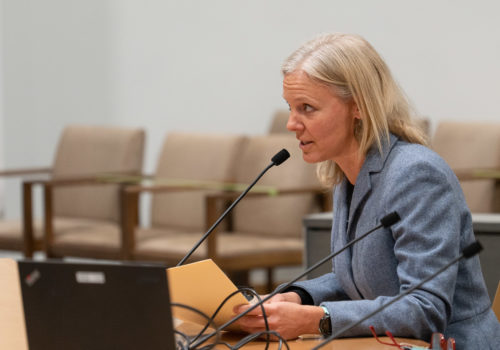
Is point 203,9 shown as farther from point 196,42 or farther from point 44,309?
point 44,309

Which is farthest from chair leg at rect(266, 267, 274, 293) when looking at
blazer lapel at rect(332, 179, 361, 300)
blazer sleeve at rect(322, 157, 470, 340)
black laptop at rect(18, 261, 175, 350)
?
black laptop at rect(18, 261, 175, 350)

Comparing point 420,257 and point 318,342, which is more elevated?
point 420,257

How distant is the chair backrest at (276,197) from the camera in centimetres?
451

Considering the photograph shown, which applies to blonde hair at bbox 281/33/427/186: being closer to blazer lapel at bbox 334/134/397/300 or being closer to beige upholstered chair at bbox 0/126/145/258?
blazer lapel at bbox 334/134/397/300

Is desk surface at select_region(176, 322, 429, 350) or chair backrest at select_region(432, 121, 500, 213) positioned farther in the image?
chair backrest at select_region(432, 121, 500, 213)

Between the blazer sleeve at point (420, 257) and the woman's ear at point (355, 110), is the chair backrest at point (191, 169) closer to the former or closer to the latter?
the woman's ear at point (355, 110)

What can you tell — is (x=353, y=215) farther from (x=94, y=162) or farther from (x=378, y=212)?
(x=94, y=162)

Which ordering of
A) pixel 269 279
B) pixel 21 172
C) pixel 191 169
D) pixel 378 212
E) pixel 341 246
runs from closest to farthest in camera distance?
pixel 378 212, pixel 341 246, pixel 191 169, pixel 269 279, pixel 21 172

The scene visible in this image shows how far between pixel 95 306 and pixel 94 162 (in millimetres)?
3987

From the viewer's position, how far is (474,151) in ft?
14.6

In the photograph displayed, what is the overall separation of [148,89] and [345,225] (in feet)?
14.4

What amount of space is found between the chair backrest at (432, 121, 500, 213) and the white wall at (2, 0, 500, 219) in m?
0.58

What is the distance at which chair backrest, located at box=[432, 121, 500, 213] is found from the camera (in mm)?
4328

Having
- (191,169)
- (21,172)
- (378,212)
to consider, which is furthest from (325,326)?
(21,172)
